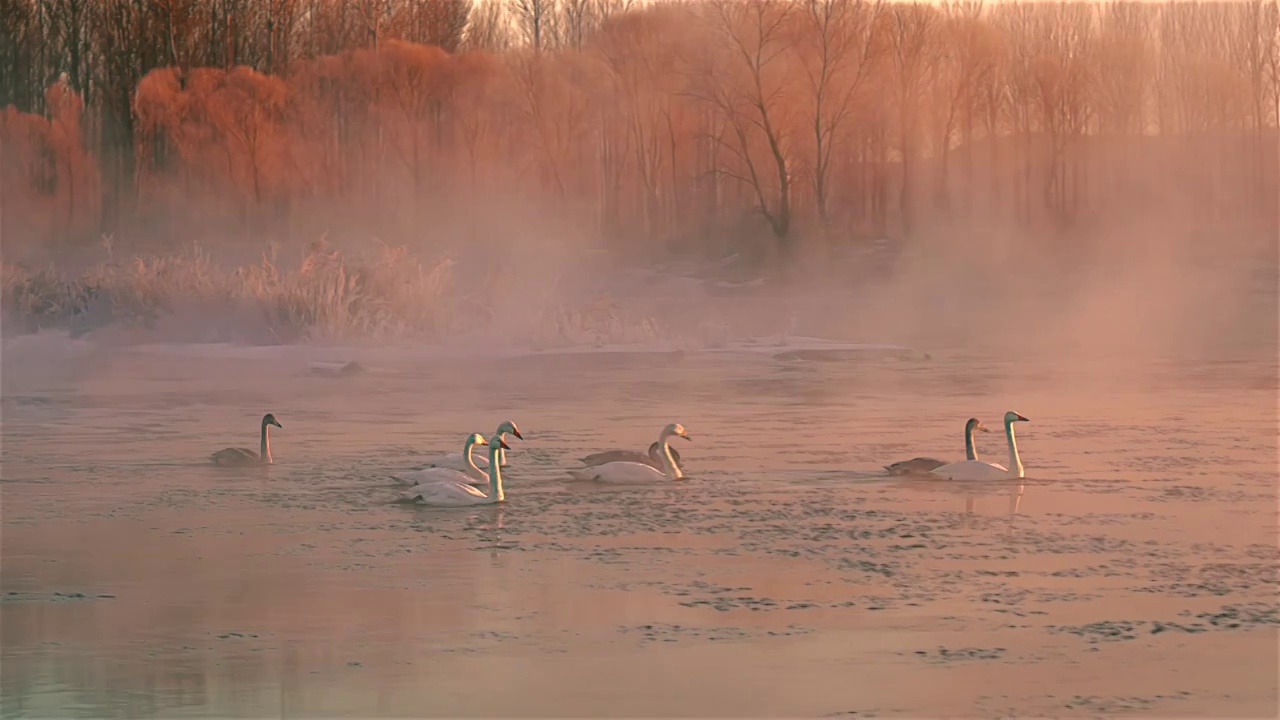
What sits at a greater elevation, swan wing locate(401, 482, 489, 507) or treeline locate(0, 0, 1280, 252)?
treeline locate(0, 0, 1280, 252)

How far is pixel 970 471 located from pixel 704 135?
2321 cm

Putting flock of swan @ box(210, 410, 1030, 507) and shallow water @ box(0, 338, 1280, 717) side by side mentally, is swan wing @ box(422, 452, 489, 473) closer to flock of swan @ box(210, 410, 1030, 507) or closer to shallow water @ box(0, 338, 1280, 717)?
flock of swan @ box(210, 410, 1030, 507)

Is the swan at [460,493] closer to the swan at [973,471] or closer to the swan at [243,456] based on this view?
the swan at [243,456]

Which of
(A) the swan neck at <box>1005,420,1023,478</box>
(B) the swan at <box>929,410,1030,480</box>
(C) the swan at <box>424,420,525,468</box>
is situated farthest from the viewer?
(A) the swan neck at <box>1005,420,1023,478</box>

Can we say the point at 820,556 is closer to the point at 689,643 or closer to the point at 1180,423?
the point at 689,643

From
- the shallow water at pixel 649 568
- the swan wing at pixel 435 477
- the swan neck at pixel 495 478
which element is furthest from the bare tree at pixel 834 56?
the swan neck at pixel 495 478

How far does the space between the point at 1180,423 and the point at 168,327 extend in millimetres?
12862

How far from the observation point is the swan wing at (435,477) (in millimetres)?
12023

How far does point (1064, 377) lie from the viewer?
820 inches

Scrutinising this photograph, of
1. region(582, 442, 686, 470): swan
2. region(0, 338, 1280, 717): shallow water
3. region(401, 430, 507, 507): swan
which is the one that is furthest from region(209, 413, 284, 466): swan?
region(582, 442, 686, 470): swan

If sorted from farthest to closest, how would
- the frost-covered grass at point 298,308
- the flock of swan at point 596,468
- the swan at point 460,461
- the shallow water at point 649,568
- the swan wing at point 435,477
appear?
the frost-covered grass at point 298,308 → the swan at point 460,461 → the swan wing at point 435,477 → the flock of swan at point 596,468 → the shallow water at point 649,568

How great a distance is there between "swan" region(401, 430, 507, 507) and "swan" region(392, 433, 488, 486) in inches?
6.5

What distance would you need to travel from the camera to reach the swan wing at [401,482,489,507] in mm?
11633

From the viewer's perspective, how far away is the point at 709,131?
121 ft
